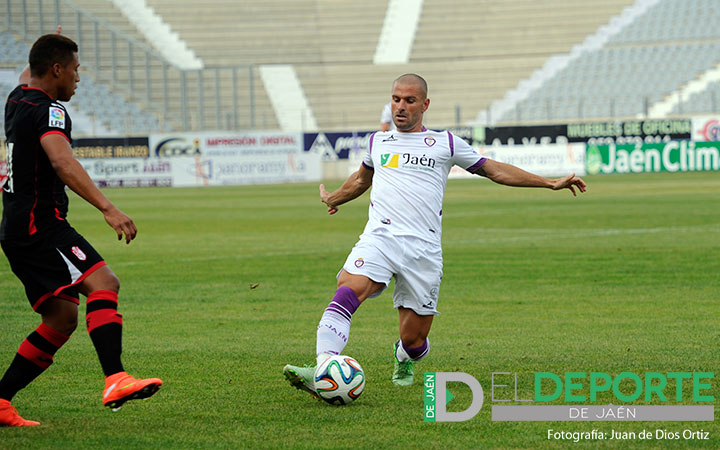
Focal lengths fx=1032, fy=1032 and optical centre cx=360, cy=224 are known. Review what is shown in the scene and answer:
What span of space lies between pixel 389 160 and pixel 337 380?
1.50m

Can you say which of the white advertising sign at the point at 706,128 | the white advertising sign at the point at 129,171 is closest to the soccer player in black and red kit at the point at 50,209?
the white advertising sign at the point at 129,171

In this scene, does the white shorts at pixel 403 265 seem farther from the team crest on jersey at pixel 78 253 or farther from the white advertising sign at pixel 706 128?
the white advertising sign at pixel 706 128

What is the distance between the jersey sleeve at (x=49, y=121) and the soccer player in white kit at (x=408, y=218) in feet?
5.86

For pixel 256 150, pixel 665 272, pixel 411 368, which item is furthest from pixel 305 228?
pixel 256 150

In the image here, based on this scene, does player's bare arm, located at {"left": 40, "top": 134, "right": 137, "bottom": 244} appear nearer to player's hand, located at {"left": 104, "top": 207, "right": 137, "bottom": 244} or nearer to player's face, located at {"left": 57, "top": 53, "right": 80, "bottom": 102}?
player's hand, located at {"left": 104, "top": 207, "right": 137, "bottom": 244}

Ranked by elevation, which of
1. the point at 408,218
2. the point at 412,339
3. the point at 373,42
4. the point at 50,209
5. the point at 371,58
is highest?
the point at 373,42

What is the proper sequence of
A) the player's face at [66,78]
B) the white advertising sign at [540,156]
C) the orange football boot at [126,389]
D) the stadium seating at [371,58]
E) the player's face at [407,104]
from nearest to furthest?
1. the orange football boot at [126,389]
2. the player's face at [66,78]
3. the player's face at [407,104]
4. the white advertising sign at [540,156]
5. the stadium seating at [371,58]

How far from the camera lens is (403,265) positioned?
20.0ft

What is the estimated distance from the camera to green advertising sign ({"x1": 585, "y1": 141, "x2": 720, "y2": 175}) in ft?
140

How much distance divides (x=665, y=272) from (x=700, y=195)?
16495mm

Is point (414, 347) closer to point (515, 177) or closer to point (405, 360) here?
point (405, 360)

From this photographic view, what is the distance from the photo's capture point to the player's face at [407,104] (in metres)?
6.21

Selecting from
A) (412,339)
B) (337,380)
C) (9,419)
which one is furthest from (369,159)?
(9,419)

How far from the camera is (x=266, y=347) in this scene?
780 cm
